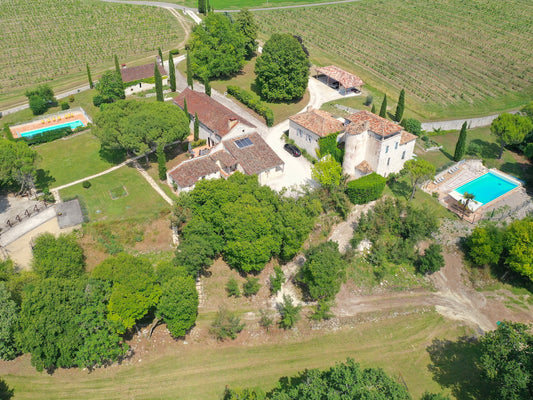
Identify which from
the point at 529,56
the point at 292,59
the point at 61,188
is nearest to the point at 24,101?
the point at 61,188

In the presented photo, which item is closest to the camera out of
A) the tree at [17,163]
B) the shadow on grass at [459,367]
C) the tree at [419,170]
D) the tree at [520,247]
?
the shadow on grass at [459,367]

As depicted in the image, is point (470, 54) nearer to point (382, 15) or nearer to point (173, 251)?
point (382, 15)

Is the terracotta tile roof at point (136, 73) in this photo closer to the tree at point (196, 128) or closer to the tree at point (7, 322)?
the tree at point (196, 128)

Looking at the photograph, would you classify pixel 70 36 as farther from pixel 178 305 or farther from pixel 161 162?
pixel 178 305

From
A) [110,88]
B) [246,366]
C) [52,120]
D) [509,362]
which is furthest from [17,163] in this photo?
[509,362]

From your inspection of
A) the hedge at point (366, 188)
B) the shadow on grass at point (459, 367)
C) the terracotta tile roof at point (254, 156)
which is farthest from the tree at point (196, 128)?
the shadow on grass at point (459, 367)

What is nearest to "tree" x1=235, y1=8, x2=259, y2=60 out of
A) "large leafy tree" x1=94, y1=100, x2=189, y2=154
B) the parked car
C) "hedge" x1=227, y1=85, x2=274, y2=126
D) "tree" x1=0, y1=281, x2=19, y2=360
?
"hedge" x1=227, y1=85, x2=274, y2=126

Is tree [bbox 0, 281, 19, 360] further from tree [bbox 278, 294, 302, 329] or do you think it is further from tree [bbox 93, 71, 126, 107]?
tree [bbox 93, 71, 126, 107]
